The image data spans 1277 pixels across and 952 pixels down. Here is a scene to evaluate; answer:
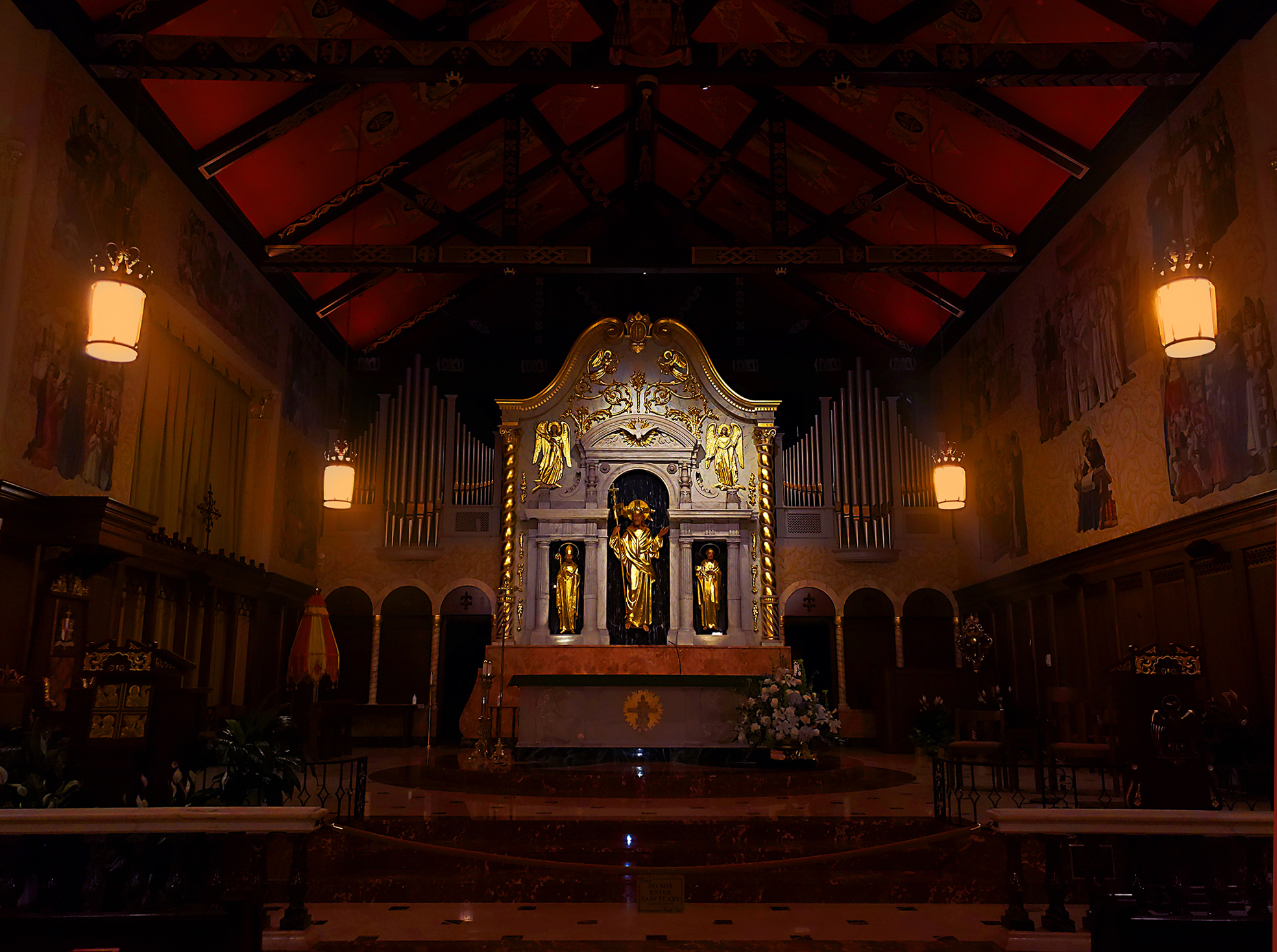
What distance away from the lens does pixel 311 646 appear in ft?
36.1

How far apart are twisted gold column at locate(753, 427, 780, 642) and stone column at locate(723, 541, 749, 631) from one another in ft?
1.04

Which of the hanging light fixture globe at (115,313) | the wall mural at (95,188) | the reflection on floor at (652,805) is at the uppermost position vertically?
the wall mural at (95,188)

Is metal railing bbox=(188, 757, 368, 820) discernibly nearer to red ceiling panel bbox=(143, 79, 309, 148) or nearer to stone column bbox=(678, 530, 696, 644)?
stone column bbox=(678, 530, 696, 644)

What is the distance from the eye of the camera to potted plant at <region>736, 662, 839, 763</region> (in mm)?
9836

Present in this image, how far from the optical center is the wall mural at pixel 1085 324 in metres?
9.62

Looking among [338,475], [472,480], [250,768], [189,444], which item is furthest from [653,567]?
[250,768]

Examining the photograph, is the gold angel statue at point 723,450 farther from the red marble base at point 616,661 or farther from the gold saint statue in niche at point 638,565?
the red marble base at point 616,661

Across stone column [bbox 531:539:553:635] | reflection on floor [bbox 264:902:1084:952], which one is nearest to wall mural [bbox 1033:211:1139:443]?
reflection on floor [bbox 264:902:1084:952]

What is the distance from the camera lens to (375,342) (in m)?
15.6

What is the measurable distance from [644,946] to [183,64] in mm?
7232

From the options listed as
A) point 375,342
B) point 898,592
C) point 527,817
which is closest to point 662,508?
point 898,592

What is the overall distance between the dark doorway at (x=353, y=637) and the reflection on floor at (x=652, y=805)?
5.09 m

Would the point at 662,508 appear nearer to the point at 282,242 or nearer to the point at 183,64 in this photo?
the point at 282,242

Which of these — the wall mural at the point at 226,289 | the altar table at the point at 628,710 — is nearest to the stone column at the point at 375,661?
the wall mural at the point at 226,289
